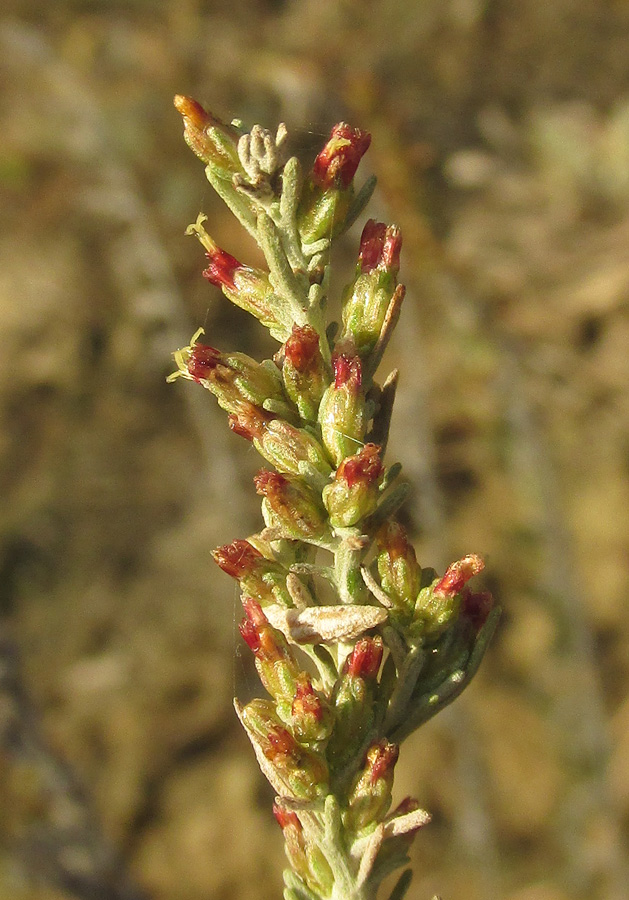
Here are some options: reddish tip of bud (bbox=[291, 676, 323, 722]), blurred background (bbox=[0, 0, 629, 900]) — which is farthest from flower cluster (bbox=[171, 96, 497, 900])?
blurred background (bbox=[0, 0, 629, 900])

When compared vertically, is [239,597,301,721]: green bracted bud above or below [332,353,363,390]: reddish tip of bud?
below

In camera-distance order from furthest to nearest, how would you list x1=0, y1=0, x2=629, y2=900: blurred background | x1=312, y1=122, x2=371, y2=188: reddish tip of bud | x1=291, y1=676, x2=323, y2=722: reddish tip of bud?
1. x1=0, y1=0, x2=629, y2=900: blurred background
2. x1=312, y1=122, x2=371, y2=188: reddish tip of bud
3. x1=291, y1=676, x2=323, y2=722: reddish tip of bud

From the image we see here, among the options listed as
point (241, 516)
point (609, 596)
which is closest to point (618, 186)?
point (609, 596)

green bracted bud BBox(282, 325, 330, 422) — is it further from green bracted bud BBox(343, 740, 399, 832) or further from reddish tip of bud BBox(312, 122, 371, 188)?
green bracted bud BBox(343, 740, 399, 832)

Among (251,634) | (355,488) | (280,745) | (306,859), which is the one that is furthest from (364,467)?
(306,859)

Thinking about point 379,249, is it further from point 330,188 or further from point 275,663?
point 275,663

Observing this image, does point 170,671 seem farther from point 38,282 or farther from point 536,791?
point 38,282

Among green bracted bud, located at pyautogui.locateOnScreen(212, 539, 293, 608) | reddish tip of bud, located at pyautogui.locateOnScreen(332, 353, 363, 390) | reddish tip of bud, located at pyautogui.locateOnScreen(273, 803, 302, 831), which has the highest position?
reddish tip of bud, located at pyautogui.locateOnScreen(332, 353, 363, 390)
